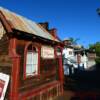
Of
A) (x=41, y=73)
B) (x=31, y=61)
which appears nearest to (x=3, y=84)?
(x=31, y=61)

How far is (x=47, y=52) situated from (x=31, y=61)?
8.26 feet

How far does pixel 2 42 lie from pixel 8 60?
3.54 ft

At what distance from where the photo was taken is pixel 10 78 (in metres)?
9.38

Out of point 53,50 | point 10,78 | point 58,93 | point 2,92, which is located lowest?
point 58,93

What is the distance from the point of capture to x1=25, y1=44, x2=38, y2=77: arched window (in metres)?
10.7

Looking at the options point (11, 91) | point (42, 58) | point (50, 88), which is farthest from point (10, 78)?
point (50, 88)

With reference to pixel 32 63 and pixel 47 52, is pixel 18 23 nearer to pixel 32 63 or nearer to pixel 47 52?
pixel 32 63

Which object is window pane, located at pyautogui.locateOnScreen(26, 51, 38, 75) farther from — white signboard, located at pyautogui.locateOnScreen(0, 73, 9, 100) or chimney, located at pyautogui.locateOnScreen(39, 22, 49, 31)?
chimney, located at pyautogui.locateOnScreen(39, 22, 49, 31)

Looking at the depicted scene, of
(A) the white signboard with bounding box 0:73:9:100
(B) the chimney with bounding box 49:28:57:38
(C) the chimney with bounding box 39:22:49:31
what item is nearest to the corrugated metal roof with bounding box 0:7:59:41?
(A) the white signboard with bounding box 0:73:9:100

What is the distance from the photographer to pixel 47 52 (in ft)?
43.8

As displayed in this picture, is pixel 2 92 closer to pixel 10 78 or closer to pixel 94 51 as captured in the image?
pixel 10 78

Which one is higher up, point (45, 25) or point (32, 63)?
point (45, 25)

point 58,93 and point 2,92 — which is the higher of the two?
point 2,92

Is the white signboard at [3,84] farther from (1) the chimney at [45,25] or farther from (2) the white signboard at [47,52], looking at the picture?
(1) the chimney at [45,25]
